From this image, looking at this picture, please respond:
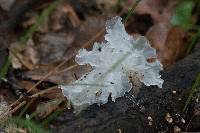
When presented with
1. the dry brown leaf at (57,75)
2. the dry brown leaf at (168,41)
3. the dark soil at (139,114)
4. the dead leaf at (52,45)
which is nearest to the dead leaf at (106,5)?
the dead leaf at (52,45)

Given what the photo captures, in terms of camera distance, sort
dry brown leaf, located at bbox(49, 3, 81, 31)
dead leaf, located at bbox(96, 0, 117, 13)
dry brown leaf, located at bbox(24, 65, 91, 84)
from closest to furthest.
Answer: dry brown leaf, located at bbox(24, 65, 91, 84) < dry brown leaf, located at bbox(49, 3, 81, 31) < dead leaf, located at bbox(96, 0, 117, 13)

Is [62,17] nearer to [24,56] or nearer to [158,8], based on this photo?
[24,56]

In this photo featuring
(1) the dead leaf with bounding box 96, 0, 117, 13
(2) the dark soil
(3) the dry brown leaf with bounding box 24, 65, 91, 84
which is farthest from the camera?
(1) the dead leaf with bounding box 96, 0, 117, 13

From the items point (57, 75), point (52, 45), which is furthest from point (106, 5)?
point (57, 75)

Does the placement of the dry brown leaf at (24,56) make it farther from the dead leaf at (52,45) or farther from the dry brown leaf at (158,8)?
the dry brown leaf at (158,8)

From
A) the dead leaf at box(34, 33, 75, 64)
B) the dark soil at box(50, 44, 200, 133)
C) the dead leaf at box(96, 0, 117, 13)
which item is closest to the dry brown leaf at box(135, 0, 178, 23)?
the dead leaf at box(96, 0, 117, 13)

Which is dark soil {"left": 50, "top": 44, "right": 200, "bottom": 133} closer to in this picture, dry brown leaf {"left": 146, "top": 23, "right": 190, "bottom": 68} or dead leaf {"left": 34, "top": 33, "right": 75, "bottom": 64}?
dry brown leaf {"left": 146, "top": 23, "right": 190, "bottom": 68}

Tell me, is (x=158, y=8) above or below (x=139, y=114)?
above

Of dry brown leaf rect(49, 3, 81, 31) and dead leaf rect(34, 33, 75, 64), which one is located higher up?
dry brown leaf rect(49, 3, 81, 31)
